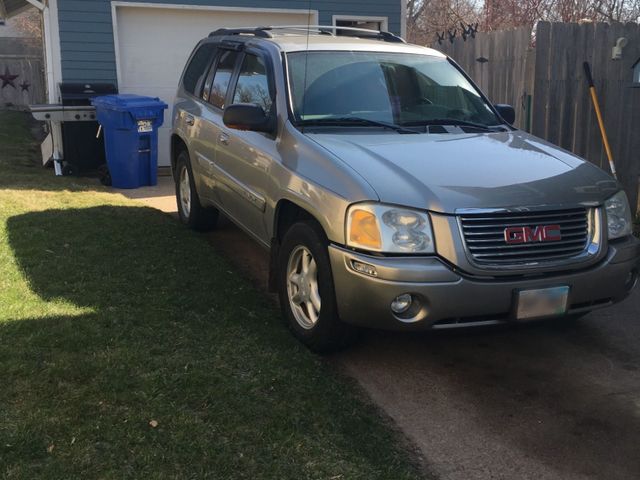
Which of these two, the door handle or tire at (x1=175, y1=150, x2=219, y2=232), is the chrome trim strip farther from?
tire at (x1=175, y1=150, x2=219, y2=232)

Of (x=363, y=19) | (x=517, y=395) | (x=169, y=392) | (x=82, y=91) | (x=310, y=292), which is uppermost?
(x=363, y=19)

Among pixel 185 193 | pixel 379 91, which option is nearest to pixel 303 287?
pixel 379 91

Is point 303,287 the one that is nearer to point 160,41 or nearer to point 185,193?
point 185,193

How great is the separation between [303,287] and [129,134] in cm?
596

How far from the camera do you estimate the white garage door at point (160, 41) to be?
36.3 feet

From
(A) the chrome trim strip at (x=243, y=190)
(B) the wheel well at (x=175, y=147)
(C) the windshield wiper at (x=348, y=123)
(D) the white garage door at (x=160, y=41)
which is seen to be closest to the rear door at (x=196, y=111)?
(B) the wheel well at (x=175, y=147)

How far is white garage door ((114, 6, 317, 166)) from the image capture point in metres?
11.1

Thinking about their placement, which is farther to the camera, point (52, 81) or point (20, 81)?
point (20, 81)

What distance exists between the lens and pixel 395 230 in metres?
3.71

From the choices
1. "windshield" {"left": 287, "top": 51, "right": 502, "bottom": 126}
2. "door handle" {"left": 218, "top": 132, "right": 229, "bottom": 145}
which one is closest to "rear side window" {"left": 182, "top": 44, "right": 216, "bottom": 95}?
"door handle" {"left": 218, "top": 132, "right": 229, "bottom": 145}

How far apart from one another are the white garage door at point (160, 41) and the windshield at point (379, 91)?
22.0ft

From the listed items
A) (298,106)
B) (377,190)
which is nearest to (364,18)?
(298,106)

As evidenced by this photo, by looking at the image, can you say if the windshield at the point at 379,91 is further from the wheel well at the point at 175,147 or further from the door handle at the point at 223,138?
the wheel well at the point at 175,147

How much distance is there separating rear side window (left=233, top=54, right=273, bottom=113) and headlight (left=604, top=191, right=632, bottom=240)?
2.33 meters
